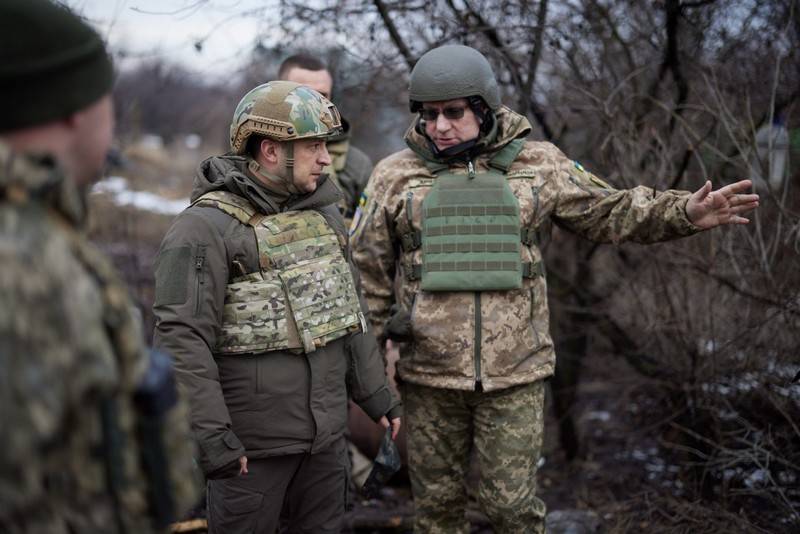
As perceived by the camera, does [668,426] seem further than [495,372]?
Yes

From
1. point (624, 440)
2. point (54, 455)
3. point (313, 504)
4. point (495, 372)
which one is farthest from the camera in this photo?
point (624, 440)

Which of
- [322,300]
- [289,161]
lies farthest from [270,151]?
[322,300]

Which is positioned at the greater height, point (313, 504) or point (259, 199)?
point (259, 199)

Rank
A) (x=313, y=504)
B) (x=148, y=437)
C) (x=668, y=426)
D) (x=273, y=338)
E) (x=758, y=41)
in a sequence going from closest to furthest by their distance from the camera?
→ (x=148, y=437) < (x=273, y=338) < (x=313, y=504) < (x=758, y=41) < (x=668, y=426)

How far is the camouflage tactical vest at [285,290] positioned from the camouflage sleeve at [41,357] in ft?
4.41

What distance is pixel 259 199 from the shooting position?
2.92 m

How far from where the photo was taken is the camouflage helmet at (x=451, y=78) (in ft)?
11.0

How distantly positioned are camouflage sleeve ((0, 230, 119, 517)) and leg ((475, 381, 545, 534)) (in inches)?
86.2

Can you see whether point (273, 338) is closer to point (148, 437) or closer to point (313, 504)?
point (313, 504)

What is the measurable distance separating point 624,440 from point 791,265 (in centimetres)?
193

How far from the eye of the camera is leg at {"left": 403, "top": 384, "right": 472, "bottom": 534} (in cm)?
353

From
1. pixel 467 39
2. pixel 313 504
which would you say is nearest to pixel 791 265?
pixel 467 39

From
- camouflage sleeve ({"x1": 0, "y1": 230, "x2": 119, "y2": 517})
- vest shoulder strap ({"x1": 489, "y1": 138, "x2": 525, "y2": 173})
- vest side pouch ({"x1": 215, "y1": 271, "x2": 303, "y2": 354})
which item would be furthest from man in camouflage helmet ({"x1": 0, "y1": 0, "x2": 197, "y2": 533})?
vest shoulder strap ({"x1": 489, "y1": 138, "x2": 525, "y2": 173})

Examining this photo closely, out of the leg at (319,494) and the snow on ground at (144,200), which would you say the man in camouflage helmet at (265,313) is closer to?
the leg at (319,494)
